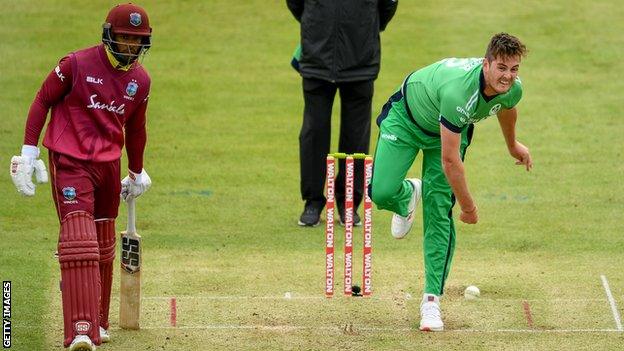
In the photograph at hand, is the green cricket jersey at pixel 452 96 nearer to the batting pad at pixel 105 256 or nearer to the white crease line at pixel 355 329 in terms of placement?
the white crease line at pixel 355 329

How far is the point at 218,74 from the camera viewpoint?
51.0 feet

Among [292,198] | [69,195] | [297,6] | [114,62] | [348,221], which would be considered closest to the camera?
[69,195]

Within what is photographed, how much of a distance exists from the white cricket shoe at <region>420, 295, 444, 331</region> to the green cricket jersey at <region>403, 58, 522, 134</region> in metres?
1.07

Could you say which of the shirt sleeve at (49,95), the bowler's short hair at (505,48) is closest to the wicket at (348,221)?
the bowler's short hair at (505,48)

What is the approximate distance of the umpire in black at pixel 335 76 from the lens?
11.0m

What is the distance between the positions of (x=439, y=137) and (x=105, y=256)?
2217mm

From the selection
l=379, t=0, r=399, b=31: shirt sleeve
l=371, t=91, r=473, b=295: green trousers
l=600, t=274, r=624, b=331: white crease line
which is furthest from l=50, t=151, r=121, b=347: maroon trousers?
l=379, t=0, r=399, b=31: shirt sleeve

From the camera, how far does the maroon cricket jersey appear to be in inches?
299

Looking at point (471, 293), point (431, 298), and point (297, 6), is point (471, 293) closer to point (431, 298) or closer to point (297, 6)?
point (431, 298)

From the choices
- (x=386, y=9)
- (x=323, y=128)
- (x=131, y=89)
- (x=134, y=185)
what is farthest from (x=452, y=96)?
(x=386, y=9)

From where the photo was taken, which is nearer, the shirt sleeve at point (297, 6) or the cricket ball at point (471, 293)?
the cricket ball at point (471, 293)

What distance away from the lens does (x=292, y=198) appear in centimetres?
1198

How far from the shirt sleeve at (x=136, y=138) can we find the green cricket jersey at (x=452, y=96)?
1681mm

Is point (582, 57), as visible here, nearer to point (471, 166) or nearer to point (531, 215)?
point (471, 166)
